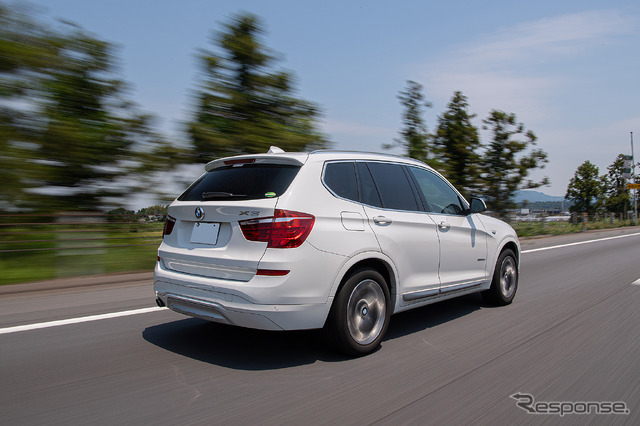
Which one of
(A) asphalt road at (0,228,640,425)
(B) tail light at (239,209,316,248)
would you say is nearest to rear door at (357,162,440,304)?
(A) asphalt road at (0,228,640,425)

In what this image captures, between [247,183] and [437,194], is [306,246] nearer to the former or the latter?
[247,183]

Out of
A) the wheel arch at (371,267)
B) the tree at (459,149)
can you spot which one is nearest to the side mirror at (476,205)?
the wheel arch at (371,267)

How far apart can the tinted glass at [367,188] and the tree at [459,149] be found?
19858 millimetres

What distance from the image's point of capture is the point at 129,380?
12.4 feet

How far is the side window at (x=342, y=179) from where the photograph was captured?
14.3ft

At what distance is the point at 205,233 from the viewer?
14.0ft

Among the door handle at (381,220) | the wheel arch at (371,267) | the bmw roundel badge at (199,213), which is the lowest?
the wheel arch at (371,267)

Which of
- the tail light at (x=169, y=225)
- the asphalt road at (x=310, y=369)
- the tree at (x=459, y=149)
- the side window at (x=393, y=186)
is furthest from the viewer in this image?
the tree at (x=459, y=149)

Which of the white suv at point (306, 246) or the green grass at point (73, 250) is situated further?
the green grass at point (73, 250)

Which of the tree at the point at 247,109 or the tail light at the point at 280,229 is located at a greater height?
the tree at the point at 247,109

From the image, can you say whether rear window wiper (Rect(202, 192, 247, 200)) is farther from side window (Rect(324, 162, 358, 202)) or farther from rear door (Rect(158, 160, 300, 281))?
side window (Rect(324, 162, 358, 202))

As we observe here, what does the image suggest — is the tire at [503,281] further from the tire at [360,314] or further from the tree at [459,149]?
the tree at [459,149]

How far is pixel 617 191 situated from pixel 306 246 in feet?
244

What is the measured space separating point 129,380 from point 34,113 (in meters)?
9.40
